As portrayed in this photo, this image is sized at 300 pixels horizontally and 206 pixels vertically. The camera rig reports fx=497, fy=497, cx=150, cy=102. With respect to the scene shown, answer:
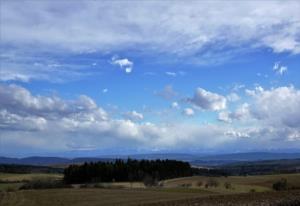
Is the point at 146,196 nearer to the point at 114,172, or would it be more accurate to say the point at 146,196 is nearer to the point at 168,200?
the point at 168,200

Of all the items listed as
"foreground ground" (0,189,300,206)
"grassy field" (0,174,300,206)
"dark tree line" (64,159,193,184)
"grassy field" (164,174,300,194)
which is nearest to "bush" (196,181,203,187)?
"grassy field" (164,174,300,194)

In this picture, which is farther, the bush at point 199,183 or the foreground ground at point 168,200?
the bush at point 199,183

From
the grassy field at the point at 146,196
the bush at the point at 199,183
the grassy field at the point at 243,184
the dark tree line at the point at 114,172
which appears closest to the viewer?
the grassy field at the point at 146,196

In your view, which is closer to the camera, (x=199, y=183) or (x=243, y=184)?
(x=243, y=184)

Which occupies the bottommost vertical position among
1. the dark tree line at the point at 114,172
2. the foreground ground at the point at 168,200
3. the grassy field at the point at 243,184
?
the foreground ground at the point at 168,200

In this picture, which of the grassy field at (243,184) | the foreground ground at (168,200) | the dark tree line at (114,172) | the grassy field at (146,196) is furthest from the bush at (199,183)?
the foreground ground at (168,200)

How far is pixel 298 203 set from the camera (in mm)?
34500

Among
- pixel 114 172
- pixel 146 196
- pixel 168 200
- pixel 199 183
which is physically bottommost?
pixel 168 200

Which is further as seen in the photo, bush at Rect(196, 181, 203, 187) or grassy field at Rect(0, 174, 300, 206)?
bush at Rect(196, 181, 203, 187)

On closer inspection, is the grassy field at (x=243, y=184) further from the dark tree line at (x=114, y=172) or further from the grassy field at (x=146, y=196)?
the dark tree line at (x=114, y=172)

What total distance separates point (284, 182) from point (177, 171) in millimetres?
59375

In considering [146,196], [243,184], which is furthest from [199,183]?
[146,196]

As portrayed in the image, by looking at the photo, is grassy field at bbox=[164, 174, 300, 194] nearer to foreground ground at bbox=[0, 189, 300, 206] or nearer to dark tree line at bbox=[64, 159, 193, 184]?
foreground ground at bbox=[0, 189, 300, 206]

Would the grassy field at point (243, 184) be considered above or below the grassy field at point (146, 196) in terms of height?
above
